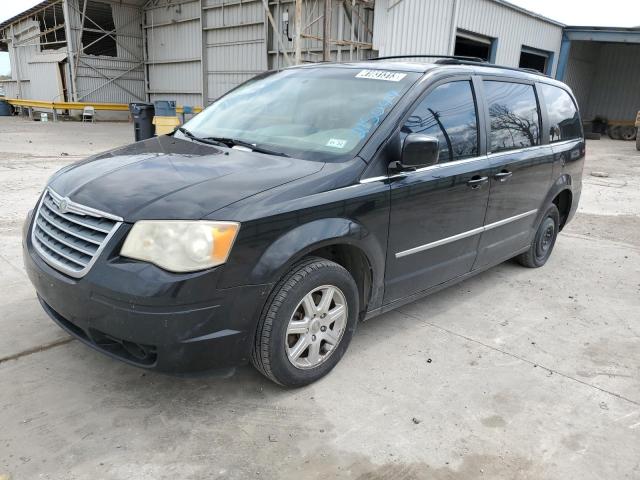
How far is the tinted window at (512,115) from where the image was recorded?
3.84 meters

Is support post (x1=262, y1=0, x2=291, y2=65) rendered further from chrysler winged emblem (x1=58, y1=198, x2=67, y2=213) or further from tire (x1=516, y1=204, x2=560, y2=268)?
chrysler winged emblem (x1=58, y1=198, x2=67, y2=213)

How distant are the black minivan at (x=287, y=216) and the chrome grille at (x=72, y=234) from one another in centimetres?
1

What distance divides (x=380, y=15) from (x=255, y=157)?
42.1 feet

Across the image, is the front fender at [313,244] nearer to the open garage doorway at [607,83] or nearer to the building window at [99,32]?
the building window at [99,32]

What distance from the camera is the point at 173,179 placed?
2.56 metres

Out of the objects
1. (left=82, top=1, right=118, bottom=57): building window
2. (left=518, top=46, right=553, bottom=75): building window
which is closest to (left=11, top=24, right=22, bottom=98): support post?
(left=82, top=1, right=118, bottom=57): building window

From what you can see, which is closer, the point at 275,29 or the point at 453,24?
the point at 453,24

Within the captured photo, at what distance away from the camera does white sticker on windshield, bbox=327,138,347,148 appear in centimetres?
295

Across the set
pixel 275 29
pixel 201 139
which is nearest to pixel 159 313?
pixel 201 139

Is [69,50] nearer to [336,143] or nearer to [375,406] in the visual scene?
[336,143]

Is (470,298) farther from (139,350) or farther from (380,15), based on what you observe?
(380,15)

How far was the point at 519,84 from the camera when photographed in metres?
4.21

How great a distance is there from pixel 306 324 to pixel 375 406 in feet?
1.89

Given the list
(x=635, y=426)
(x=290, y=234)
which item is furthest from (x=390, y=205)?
(x=635, y=426)
